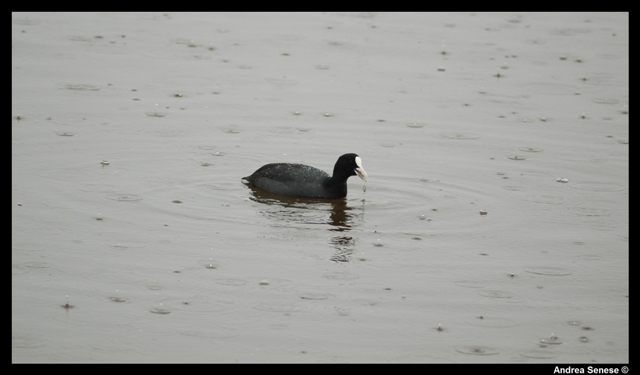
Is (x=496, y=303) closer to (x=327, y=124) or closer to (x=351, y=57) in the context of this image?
(x=327, y=124)

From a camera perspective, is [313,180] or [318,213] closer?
[318,213]

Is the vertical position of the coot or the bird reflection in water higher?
the coot

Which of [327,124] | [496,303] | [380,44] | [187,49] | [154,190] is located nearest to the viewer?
[496,303]

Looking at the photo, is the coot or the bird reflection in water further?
the coot

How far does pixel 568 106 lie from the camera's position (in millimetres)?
16766

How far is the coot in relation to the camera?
1201 cm

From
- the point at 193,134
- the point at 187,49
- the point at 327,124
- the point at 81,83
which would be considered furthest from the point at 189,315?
the point at 187,49

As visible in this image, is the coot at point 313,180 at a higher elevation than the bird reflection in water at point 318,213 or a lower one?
higher

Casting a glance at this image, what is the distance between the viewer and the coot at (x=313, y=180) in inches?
473

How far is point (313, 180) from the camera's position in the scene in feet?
39.5

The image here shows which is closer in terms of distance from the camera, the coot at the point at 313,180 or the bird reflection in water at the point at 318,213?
the bird reflection in water at the point at 318,213

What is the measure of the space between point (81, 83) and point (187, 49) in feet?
10.7

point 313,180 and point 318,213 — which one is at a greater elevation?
point 313,180

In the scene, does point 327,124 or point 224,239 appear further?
point 327,124
